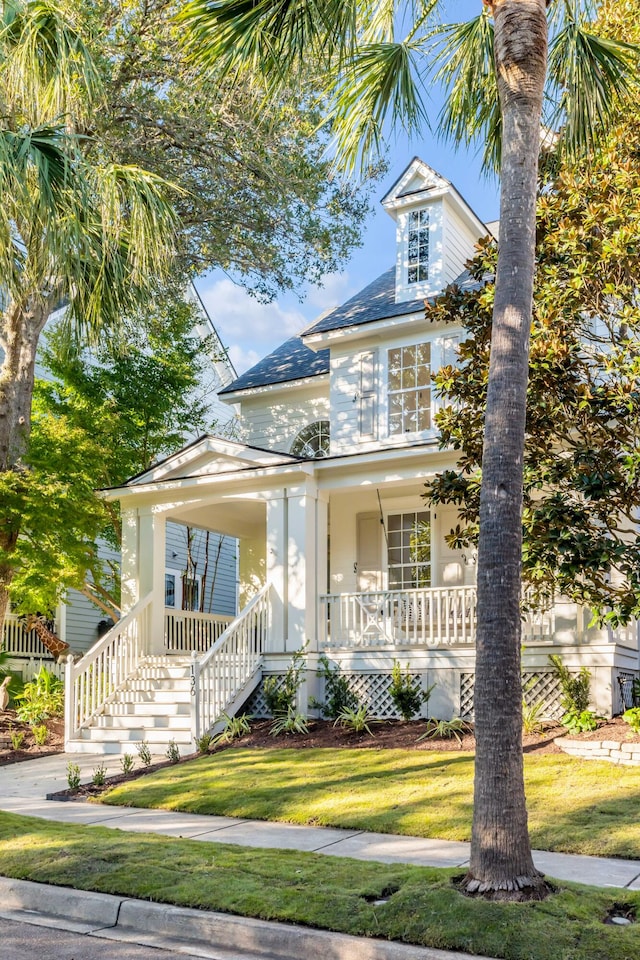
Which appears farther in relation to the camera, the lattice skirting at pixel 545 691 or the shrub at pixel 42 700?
the shrub at pixel 42 700

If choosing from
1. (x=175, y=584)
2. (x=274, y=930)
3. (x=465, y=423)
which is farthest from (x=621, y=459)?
(x=175, y=584)

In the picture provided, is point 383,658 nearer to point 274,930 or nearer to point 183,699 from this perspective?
point 183,699

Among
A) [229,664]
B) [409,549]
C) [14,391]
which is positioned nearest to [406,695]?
[229,664]

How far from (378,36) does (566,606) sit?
758 centimetres

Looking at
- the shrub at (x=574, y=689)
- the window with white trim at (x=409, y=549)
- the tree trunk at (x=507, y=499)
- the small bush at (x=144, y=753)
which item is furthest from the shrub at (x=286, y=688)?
the tree trunk at (x=507, y=499)

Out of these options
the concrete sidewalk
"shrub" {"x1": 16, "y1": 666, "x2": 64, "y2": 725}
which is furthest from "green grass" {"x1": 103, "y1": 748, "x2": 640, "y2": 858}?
"shrub" {"x1": 16, "y1": 666, "x2": 64, "y2": 725}

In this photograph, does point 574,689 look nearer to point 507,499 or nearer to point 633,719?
point 633,719

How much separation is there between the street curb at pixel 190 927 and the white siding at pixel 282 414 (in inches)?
497

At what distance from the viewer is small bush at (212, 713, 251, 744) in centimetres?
1241

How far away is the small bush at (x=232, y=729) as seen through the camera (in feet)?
40.7

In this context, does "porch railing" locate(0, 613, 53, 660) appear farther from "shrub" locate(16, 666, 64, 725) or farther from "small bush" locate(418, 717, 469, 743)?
"small bush" locate(418, 717, 469, 743)

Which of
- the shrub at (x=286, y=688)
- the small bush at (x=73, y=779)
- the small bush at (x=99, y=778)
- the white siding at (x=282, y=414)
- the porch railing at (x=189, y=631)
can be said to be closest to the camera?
the small bush at (x=73, y=779)

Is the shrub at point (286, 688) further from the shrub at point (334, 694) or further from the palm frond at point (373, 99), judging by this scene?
the palm frond at point (373, 99)

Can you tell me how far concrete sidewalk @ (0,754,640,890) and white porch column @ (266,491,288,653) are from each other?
4.20 m
